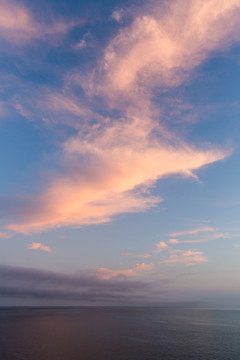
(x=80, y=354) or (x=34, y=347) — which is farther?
(x=34, y=347)

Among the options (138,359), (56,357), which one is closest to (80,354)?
(56,357)

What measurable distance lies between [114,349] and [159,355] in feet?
48.1

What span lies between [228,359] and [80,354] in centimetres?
4053

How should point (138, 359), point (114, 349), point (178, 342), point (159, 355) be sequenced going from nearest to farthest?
point (138, 359)
point (159, 355)
point (114, 349)
point (178, 342)

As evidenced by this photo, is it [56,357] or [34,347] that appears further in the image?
[34,347]

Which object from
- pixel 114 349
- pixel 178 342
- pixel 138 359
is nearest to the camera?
pixel 138 359

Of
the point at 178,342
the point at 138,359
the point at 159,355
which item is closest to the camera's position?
the point at 138,359

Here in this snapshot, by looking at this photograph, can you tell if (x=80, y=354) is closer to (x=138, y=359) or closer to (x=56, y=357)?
(x=56, y=357)

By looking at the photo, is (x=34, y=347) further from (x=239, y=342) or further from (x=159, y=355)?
(x=239, y=342)

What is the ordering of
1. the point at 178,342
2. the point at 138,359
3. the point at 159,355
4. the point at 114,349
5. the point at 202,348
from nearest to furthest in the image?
the point at 138,359
the point at 159,355
the point at 114,349
the point at 202,348
the point at 178,342

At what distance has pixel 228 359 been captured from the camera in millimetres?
68938

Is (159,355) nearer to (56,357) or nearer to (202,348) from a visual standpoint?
(202,348)

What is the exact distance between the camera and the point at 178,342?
94188mm

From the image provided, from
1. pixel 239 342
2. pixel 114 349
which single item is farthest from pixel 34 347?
pixel 239 342
